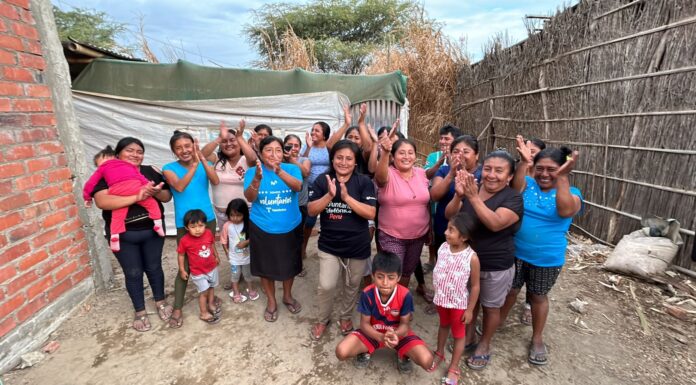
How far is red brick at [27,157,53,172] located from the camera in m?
2.51

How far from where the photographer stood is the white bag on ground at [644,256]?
345 centimetres

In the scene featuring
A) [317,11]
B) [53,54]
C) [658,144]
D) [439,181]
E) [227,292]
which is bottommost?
[227,292]

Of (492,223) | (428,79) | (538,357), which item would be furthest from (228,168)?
(428,79)

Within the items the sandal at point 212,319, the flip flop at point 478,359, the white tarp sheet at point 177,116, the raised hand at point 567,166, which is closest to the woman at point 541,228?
the raised hand at point 567,166

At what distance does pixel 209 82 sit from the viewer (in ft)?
15.4

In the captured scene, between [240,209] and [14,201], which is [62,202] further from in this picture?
[240,209]

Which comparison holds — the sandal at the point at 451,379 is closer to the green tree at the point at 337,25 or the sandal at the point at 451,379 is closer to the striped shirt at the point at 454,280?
the striped shirt at the point at 454,280

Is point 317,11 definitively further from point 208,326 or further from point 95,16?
point 208,326

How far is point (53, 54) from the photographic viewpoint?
2.78m

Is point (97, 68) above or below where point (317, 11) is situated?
below

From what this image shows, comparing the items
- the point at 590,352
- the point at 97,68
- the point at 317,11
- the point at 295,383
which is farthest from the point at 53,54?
the point at 317,11

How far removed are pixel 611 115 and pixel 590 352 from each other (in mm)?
3196

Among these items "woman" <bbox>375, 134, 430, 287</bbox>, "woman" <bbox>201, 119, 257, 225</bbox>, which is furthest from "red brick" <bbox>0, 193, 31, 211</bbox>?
"woman" <bbox>375, 134, 430, 287</bbox>

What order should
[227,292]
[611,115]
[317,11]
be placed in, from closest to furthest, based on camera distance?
[227,292], [611,115], [317,11]
